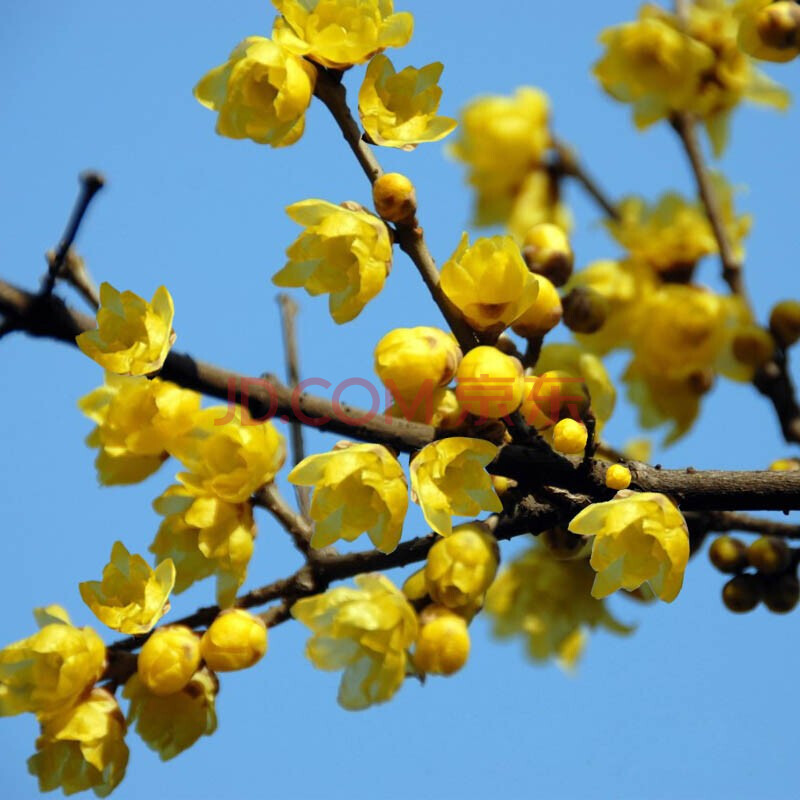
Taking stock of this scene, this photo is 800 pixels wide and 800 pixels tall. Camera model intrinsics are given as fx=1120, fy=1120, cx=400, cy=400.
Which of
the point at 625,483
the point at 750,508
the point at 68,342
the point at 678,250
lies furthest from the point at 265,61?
the point at 678,250

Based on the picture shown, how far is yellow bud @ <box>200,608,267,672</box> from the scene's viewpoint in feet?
6.25

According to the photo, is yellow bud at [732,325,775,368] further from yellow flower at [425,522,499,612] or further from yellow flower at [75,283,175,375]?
yellow flower at [75,283,175,375]

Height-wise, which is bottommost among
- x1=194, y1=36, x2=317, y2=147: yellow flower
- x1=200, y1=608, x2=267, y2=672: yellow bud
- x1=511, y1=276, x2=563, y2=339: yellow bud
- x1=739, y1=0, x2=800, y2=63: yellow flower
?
x1=200, y1=608, x2=267, y2=672: yellow bud

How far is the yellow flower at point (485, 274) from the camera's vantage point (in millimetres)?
1758

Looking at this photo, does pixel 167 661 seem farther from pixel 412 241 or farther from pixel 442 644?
A: pixel 412 241

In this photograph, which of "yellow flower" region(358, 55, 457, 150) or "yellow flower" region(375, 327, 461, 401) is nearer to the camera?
"yellow flower" region(375, 327, 461, 401)

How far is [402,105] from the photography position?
1888 mm

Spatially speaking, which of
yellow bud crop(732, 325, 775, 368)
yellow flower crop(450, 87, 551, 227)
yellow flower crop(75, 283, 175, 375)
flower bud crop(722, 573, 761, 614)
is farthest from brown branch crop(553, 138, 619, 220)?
yellow flower crop(75, 283, 175, 375)

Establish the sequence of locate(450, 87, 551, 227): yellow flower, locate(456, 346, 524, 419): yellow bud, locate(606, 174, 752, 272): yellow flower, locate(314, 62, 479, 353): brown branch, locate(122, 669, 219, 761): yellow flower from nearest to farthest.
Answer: locate(456, 346, 524, 419): yellow bud → locate(314, 62, 479, 353): brown branch → locate(122, 669, 219, 761): yellow flower → locate(606, 174, 752, 272): yellow flower → locate(450, 87, 551, 227): yellow flower

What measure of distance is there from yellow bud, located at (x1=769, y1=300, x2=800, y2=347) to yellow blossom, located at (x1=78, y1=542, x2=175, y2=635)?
1.65 meters

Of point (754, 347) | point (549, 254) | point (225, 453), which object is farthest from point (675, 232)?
point (225, 453)

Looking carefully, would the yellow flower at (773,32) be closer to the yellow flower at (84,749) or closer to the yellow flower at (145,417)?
the yellow flower at (145,417)

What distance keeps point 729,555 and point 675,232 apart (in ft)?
3.61

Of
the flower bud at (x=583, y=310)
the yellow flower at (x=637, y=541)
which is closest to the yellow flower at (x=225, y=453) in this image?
the yellow flower at (x=637, y=541)
